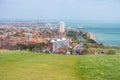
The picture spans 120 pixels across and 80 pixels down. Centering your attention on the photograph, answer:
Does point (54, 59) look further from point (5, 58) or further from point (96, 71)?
point (96, 71)

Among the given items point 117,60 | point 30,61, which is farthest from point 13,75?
point 117,60

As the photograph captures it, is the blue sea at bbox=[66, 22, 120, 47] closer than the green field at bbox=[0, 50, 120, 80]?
No

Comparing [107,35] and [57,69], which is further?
[107,35]

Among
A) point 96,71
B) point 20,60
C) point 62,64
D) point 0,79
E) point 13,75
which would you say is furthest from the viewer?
point 20,60

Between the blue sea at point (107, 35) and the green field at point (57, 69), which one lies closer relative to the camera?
the green field at point (57, 69)

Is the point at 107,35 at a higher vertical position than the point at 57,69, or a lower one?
lower

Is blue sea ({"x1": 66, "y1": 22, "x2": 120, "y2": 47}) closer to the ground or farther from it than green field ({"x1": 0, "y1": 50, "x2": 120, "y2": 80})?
closer to the ground

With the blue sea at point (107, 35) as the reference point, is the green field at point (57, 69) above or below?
above

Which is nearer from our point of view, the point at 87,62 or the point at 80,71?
the point at 80,71
